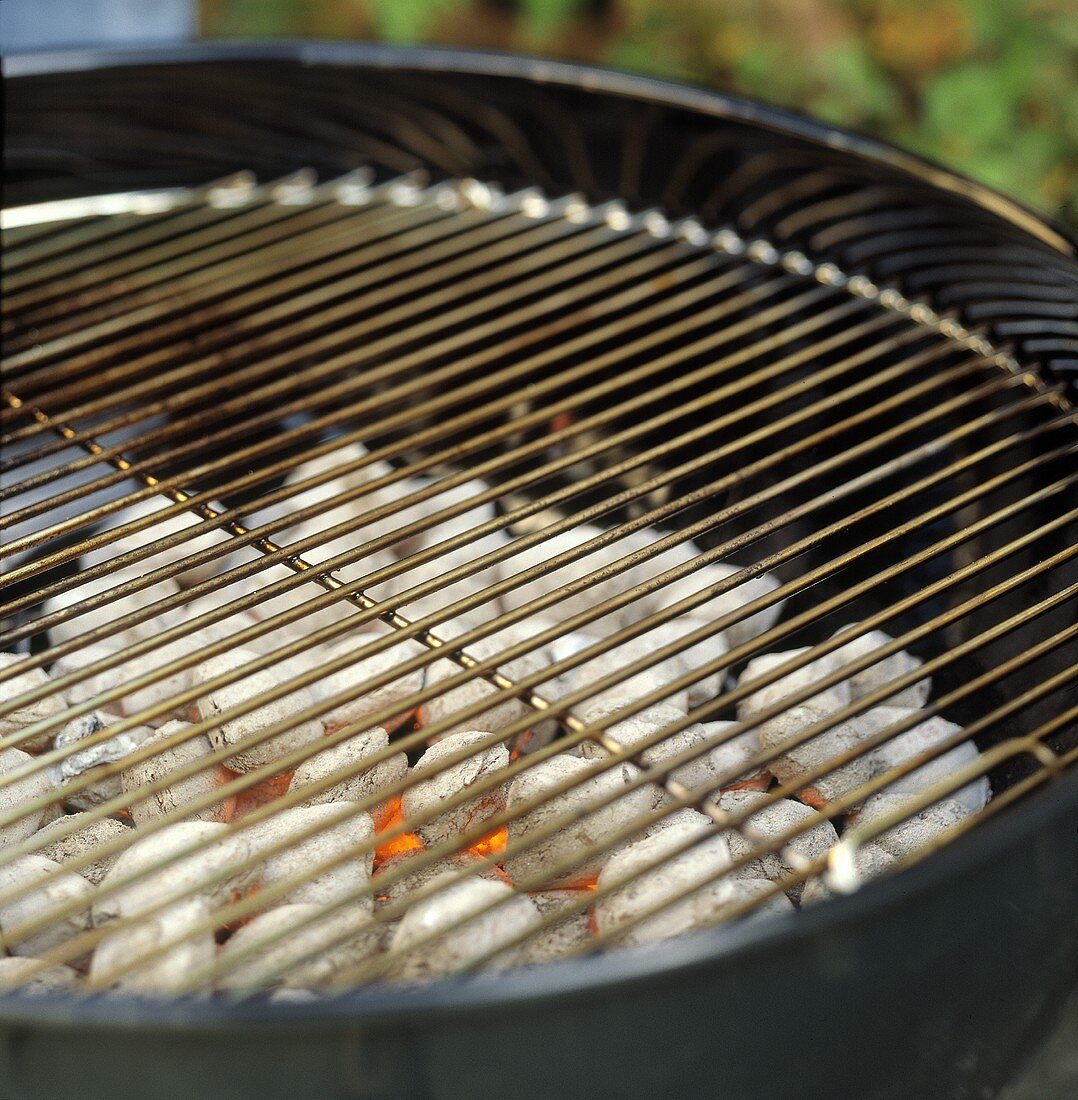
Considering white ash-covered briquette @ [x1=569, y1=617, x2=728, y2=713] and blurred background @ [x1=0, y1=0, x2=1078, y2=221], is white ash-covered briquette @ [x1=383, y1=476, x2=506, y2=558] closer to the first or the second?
white ash-covered briquette @ [x1=569, y1=617, x2=728, y2=713]

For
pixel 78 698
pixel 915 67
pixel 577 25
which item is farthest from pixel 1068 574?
pixel 577 25

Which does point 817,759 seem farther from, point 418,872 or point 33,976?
point 33,976

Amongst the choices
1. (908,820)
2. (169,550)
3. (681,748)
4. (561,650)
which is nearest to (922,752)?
(908,820)

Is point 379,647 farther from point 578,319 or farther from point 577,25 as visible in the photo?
point 577,25

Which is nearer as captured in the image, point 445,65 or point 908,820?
point 908,820

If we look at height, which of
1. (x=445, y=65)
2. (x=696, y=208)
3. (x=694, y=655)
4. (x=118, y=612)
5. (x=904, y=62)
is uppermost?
(x=904, y=62)

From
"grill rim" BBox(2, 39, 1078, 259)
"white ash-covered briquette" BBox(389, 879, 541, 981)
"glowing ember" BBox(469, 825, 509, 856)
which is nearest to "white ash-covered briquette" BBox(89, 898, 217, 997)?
"white ash-covered briquette" BBox(389, 879, 541, 981)
